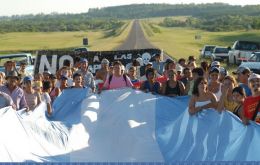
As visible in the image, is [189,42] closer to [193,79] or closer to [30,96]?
[193,79]

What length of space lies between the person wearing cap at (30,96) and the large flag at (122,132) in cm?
16

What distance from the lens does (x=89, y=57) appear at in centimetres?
2195

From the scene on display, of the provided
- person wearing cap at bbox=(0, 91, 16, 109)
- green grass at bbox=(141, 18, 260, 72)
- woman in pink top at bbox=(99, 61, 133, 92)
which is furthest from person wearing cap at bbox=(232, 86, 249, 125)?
green grass at bbox=(141, 18, 260, 72)

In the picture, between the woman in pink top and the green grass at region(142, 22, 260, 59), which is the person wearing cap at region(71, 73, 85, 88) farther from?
the green grass at region(142, 22, 260, 59)

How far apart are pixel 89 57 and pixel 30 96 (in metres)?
10.4

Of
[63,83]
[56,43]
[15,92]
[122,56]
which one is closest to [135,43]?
[56,43]

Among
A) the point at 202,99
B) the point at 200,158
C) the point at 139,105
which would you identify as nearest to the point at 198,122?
the point at 202,99

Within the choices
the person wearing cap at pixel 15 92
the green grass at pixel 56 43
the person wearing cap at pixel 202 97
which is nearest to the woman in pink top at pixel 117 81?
the person wearing cap at pixel 15 92

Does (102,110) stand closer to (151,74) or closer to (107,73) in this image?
(151,74)

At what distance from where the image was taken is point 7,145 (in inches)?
345

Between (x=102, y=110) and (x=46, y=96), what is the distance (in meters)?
1.57

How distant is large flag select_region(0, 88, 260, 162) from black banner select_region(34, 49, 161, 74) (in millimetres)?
8147

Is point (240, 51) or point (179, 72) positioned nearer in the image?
point (179, 72)

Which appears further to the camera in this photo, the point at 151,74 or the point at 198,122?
the point at 151,74
